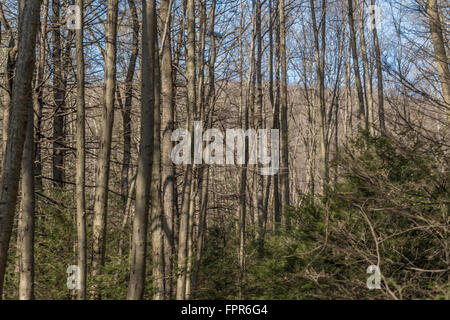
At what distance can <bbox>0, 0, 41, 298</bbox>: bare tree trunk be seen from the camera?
4535 mm

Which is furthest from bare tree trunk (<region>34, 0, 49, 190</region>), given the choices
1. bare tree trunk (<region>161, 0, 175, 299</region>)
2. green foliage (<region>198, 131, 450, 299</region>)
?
green foliage (<region>198, 131, 450, 299</region>)

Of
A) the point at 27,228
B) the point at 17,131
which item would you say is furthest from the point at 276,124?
the point at 17,131

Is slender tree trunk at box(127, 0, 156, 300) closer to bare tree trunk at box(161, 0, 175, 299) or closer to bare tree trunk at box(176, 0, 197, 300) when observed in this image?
bare tree trunk at box(176, 0, 197, 300)

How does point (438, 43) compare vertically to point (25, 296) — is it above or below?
above

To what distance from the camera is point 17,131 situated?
4.61m

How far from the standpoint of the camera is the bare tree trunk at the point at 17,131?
4535mm

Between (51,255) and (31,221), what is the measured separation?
241cm

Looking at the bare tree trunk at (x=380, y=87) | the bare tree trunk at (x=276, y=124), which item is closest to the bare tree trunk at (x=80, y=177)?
the bare tree trunk at (x=380, y=87)

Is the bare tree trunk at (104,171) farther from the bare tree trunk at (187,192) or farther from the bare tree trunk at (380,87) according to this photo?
the bare tree trunk at (380,87)

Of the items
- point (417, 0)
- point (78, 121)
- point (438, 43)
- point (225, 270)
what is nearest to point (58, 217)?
point (78, 121)

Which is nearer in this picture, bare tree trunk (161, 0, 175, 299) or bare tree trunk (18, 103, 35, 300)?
bare tree trunk (18, 103, 35, 300)

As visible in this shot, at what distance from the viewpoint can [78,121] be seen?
6.14m
